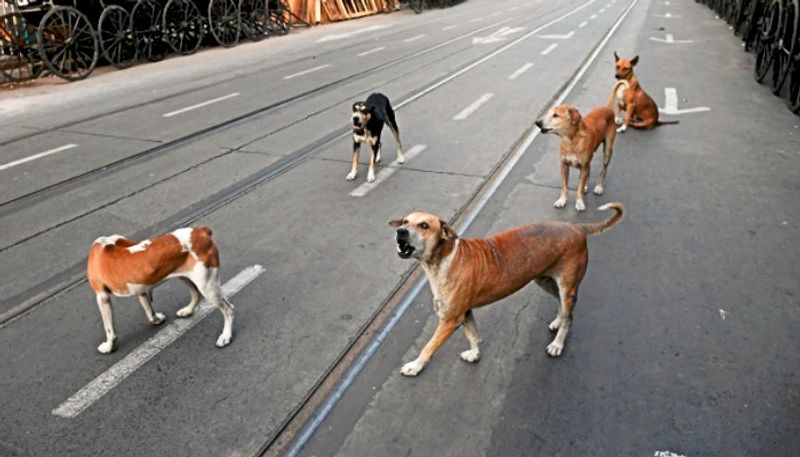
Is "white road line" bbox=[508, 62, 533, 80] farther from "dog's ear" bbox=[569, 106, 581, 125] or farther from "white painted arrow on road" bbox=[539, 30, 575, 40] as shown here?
"dog's ear" bbox=[569, 106, 581, 125]

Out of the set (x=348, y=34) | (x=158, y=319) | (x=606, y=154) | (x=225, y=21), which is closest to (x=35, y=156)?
(x=158, y=319)

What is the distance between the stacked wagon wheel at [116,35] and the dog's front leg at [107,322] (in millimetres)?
13759

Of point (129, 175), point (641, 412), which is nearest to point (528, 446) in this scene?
point (641, 412)

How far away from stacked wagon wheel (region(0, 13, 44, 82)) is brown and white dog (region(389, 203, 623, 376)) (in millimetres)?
14279

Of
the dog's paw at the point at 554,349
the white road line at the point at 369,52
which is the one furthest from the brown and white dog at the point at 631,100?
the white road line at the point at 369,52

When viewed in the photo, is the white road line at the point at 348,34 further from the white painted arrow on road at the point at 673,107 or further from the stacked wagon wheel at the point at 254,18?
the white painted arrow on road at the point at 673,107

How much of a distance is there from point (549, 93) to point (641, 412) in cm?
912

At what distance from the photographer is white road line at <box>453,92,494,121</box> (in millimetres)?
9969

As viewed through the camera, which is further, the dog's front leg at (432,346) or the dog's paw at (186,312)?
the dog's paw at (186,312)

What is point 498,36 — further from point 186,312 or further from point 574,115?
point 186,312

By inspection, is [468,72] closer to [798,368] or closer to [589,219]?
[589,219]

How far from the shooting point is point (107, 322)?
3973 mm

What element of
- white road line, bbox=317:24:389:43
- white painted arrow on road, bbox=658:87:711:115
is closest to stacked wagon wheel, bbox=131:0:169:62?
white road line, bbox=317:24:389:43

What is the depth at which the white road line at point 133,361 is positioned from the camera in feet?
11.7
